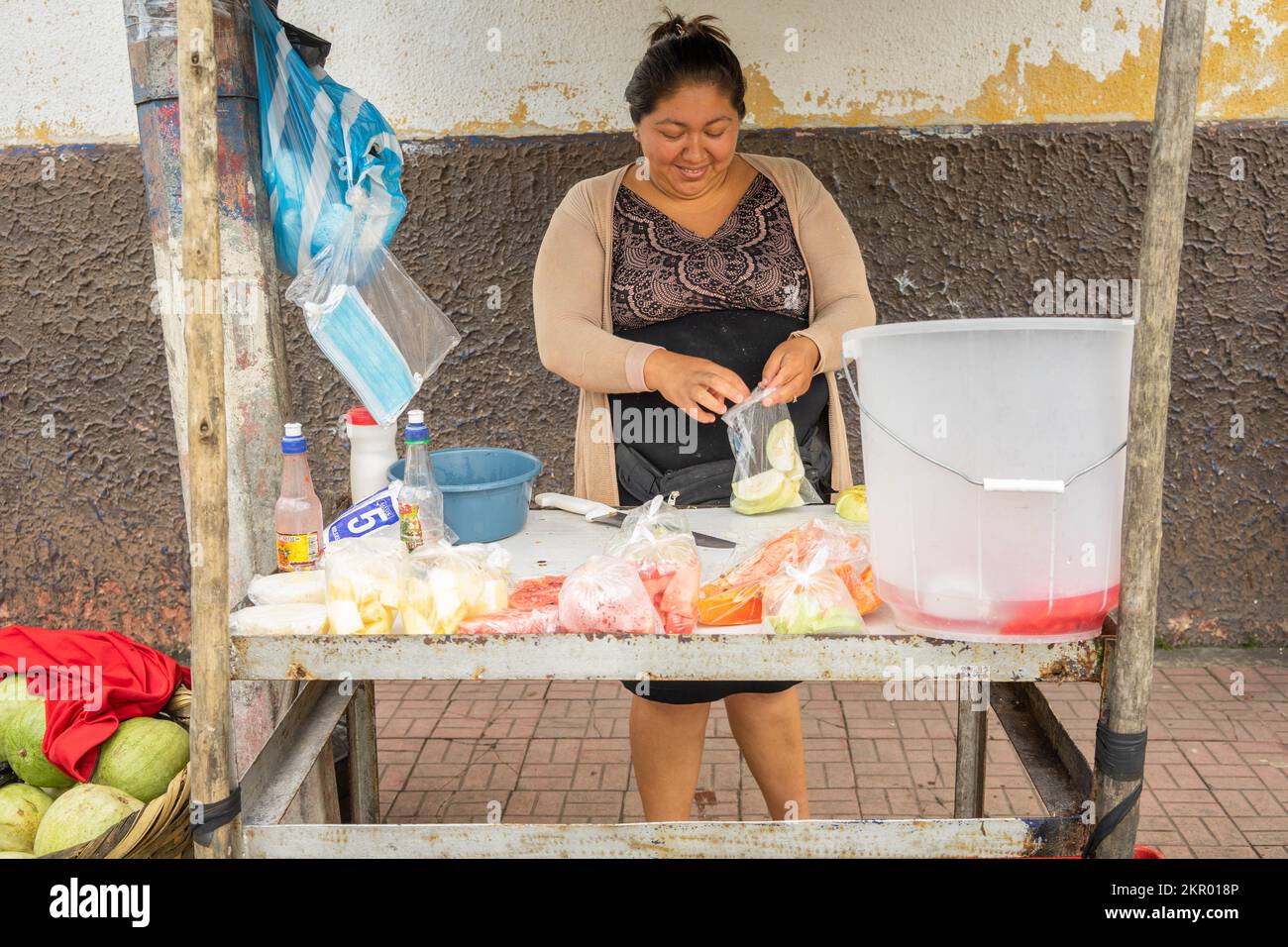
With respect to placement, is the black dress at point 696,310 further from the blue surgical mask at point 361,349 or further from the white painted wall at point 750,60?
the white painted wall at point 750,60

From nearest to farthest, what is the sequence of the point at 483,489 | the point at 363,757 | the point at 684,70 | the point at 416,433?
the point at 416,433 < the point at 483,489 < the point at 684,70 < the point at 363,757

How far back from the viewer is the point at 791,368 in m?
2.36

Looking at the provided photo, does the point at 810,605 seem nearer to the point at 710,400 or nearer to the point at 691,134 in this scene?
the point at 710,400

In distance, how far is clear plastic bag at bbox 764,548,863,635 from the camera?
5.51 feet

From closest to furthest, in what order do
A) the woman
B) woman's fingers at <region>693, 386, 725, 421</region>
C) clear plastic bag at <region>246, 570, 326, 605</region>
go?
1. clear plastic bag at <region>246, 570, 326, 605</region>
2. woman's fingers at <region>693, 386, 725, 421</region>
3. the woman

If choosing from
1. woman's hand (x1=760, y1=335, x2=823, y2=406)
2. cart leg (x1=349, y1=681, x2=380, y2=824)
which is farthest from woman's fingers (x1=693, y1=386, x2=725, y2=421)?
cart leg (x1=349, y1=681, x2=380, y2=824)

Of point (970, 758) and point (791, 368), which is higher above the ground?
point (791, 368)

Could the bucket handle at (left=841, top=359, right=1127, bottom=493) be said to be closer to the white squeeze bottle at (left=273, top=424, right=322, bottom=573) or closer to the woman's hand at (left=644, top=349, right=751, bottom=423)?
the woman's hand at (left=644, top=349, right=751, bottom=423)

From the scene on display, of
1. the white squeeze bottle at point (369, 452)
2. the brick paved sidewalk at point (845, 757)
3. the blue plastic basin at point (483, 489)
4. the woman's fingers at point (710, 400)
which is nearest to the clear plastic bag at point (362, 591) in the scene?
the blue plastic basin at point (483, 489)

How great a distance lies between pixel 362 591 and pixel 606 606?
1.31 ft

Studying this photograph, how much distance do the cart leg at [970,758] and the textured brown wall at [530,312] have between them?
1.56m

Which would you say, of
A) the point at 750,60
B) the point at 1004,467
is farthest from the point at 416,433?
the point at 750,60

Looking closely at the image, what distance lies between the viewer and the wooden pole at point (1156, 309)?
1.56 meters

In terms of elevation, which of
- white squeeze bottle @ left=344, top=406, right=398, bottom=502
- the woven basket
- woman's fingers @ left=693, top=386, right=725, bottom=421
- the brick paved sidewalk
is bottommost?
the brick paved sidewalk
